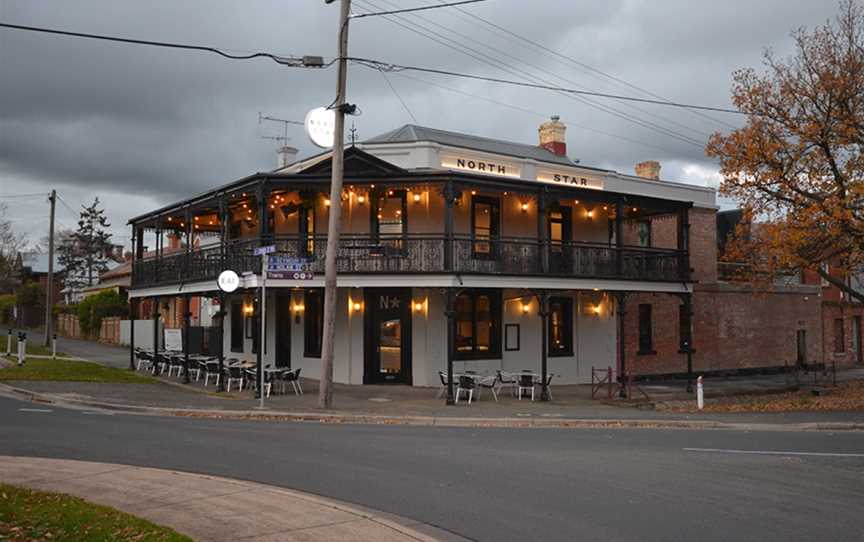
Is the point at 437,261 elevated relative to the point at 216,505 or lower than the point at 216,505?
elevated

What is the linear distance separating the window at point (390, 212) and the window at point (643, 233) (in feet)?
34.4

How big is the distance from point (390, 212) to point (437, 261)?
10.3ft

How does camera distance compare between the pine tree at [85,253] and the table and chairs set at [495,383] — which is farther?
the pine tree at [85,253]

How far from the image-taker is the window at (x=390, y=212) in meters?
22.2

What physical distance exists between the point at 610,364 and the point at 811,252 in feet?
25.7

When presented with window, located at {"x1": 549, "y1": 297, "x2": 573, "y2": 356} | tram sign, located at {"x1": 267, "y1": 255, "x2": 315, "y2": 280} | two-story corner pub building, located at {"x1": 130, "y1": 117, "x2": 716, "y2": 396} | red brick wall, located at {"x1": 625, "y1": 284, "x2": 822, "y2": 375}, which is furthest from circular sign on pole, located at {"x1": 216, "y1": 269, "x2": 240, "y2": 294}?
red brick wall, located at {"x1": 625, "y1": 284, "x2": 822, "y2": 375}

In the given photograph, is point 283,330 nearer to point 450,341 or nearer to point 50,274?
point 450,341

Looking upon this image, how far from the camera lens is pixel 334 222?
16.8m

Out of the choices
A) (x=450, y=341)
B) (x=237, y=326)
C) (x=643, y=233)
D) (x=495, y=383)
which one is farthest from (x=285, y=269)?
(x=643, y=233)

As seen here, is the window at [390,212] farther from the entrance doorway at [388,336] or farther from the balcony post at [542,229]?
the balcony post at [542,229]

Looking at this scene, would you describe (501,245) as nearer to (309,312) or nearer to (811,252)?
(309,312)

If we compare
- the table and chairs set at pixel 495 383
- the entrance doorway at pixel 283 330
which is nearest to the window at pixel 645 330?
the table and chairs set at pixel 495 383

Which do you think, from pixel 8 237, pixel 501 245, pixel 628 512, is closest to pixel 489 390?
pixel 501 245

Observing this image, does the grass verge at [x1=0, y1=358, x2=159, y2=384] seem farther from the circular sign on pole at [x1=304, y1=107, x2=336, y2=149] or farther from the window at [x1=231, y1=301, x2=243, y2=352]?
the circular sign on pole at [x1=304, y1=107, x2=336, y2=149]
